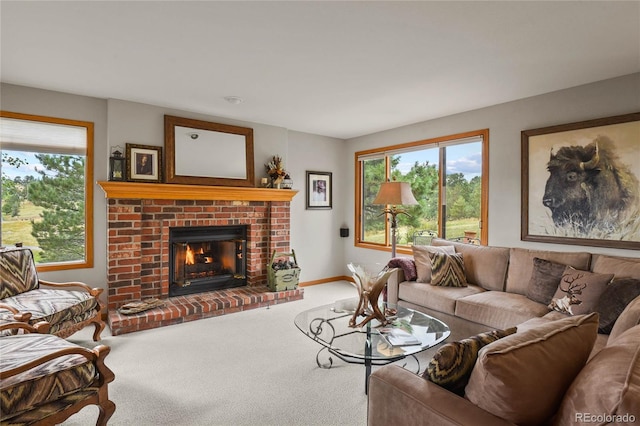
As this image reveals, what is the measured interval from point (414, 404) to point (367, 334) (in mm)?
1203

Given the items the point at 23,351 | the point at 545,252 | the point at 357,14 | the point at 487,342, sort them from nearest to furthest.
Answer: the point at 487,342 → the point at 23,351 → the point at 357,14 → the point at 545,252

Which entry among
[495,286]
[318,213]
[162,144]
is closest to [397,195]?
[495,286]

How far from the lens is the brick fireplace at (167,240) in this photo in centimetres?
366

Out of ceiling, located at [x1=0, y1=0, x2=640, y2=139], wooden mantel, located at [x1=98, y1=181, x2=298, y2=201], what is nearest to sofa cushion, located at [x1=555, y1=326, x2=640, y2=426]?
ceiling, located at [x1=0, y1=0, x2=640, y2=139]

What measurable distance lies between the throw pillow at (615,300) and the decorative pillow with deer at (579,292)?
0.33 feet

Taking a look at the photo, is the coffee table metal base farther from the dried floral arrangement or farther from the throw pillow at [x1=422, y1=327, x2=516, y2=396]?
the dried floral arrangement

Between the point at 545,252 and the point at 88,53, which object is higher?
the point at 88,53

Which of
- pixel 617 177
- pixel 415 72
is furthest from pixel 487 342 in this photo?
pixel 617 177

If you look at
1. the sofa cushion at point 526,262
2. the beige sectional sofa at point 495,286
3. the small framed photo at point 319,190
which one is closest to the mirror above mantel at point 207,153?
the small framed photo at point 319,190

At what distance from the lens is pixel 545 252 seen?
3150 mm

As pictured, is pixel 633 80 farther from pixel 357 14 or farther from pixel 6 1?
pixel 6 1

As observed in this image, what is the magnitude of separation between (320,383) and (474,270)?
6.71 ft

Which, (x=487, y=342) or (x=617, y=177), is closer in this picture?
(x=487, y=342)

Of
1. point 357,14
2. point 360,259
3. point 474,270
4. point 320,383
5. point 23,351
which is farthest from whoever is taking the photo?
point 360,259
